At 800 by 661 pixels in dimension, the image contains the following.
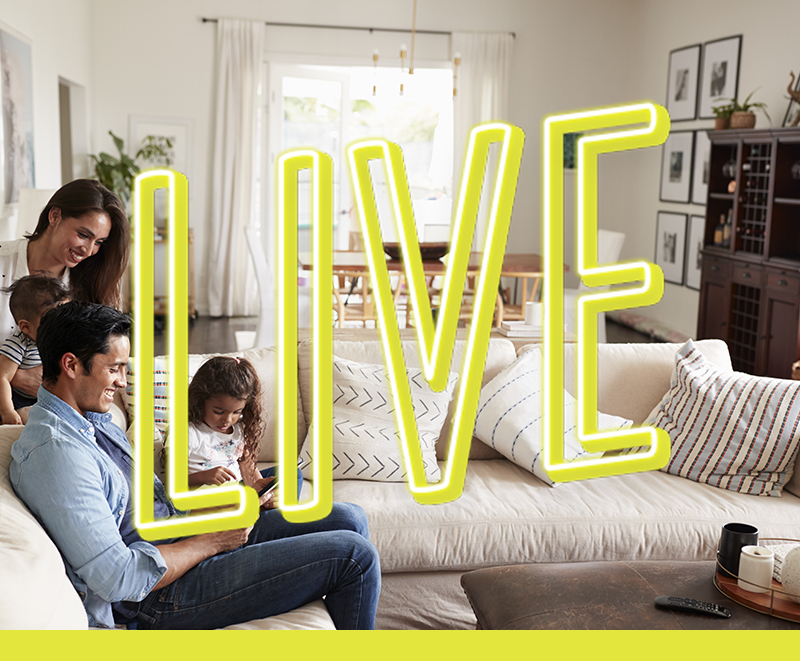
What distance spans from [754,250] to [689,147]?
1.74 metres

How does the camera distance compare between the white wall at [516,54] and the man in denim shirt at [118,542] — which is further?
the white wall at [516,54]

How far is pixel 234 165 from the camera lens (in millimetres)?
7371

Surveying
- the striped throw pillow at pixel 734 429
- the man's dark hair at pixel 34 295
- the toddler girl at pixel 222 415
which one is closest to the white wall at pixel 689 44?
the striped throw pillow at pixel 734 429

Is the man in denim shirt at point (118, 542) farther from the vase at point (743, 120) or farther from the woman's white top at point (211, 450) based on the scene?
the vase at point (743, 120)

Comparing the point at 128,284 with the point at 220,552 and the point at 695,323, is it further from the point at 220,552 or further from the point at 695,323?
the point at 220,552

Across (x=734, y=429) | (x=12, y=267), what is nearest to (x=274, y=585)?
(x=12, y=267)

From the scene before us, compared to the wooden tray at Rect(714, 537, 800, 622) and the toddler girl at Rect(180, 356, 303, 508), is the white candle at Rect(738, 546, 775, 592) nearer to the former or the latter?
the wooden tray at Rect(714, 537, 800, 622)

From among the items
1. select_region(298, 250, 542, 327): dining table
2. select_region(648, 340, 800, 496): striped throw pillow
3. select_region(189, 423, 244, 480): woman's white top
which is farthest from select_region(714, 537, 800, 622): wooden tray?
select_region(298, 250, 542, 327): dining table

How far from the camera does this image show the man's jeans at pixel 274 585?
1.68 metres

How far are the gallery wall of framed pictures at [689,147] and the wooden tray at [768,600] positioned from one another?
5.19m

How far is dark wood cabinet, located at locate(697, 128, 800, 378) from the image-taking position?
5.05m

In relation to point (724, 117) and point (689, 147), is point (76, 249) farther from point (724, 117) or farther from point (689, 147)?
point (689, 147)

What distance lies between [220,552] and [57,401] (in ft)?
1.62

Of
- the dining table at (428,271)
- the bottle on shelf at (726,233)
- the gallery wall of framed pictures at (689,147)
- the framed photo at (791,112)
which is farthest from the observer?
the gallery wall of framed pictures at (689,147)
